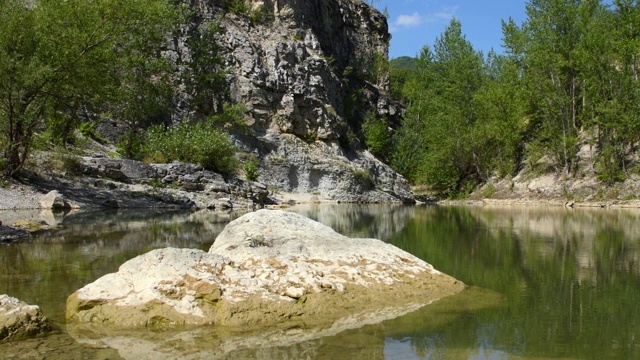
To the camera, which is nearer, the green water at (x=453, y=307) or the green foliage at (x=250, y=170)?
the green water at (x=453, y=307)

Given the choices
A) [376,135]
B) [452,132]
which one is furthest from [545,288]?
[376,135]

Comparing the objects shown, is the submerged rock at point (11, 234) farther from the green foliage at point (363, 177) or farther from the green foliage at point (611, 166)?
→ the green foliage at point (611, 166)

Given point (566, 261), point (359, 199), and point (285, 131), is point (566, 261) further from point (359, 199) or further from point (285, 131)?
point (285, 131)

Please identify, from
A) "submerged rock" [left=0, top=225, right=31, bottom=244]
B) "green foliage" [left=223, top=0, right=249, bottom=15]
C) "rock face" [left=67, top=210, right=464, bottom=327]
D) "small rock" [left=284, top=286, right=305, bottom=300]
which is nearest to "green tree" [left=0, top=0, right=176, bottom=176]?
"submerged rock" [left=0, top=225, right=31, bottom=244]

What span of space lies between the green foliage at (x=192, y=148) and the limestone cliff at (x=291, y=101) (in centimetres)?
711

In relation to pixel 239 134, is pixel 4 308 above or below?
below

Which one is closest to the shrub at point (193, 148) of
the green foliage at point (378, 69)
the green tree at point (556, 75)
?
the green tree at point (556, 75)

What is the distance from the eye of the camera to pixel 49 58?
76.1 feet

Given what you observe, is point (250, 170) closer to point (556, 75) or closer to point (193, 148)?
point (193, 148)

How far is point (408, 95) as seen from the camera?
2820 inches

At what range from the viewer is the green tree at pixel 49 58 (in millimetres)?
22344

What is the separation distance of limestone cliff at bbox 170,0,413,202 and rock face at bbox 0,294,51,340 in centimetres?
3871

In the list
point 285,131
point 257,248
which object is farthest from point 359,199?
point 257,248

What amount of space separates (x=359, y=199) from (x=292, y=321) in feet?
135
